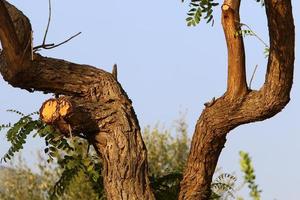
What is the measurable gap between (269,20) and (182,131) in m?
8.41

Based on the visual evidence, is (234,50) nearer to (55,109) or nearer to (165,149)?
(55,109)

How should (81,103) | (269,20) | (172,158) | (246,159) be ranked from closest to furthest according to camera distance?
(246,159) < (269,20) < (81,103) < (172,158)

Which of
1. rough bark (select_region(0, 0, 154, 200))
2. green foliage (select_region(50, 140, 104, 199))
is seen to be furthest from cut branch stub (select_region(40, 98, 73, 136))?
green foliage (select_region(50, 140, 104, 199))

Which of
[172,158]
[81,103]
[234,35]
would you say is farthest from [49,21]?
[172,158]

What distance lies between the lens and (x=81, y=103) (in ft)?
16.8

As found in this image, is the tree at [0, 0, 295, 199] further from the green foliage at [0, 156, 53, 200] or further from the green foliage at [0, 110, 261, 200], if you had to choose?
the green foliage at [0, 156, 53, 200]

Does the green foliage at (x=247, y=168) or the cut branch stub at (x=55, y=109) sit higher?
the cut branch stub at (x=55, y=109)

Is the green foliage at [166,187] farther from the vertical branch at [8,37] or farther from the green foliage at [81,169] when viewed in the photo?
the vertical branch at [8,37]

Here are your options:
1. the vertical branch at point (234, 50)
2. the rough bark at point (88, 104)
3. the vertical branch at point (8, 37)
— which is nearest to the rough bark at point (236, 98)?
the vertical branch at point (234, 50)

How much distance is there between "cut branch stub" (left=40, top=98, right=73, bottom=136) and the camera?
477cm

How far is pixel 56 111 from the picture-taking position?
479cm

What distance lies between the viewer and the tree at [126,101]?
4891mm

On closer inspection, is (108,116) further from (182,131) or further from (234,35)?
(182,131)

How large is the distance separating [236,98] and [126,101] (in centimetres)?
93
